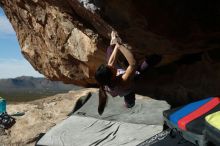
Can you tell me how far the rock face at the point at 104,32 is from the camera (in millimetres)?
6625

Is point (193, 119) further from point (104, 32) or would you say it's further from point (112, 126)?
point (112, 126)

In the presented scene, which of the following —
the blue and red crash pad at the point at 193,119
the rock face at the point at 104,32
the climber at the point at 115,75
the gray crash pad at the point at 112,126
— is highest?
the rock face at the point at 104,32

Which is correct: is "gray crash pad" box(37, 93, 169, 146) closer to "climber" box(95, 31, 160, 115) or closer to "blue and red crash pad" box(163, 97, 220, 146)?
"blue and red crash pad" box(163, 97, 220, 146)

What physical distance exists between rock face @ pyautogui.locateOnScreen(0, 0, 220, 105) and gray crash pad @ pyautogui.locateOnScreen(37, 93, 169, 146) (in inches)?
34.3

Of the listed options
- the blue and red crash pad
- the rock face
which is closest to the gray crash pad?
the rock face

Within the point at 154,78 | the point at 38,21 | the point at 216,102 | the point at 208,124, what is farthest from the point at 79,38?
the point at 208,124

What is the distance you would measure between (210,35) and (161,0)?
42.4 inches

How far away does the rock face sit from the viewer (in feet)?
21.7

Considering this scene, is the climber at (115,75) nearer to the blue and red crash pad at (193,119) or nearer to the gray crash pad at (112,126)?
the blue and red crash pad at (193,119)

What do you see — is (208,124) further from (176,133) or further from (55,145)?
(55,145)

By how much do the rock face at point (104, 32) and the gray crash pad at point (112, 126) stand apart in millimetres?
871

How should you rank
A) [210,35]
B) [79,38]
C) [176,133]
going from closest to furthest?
[176,133]
[210,35]
[79,38]

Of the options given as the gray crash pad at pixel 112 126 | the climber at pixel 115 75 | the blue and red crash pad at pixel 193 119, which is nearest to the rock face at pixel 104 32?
the climber at pixel 115 75

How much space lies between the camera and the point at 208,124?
4.73 meters
